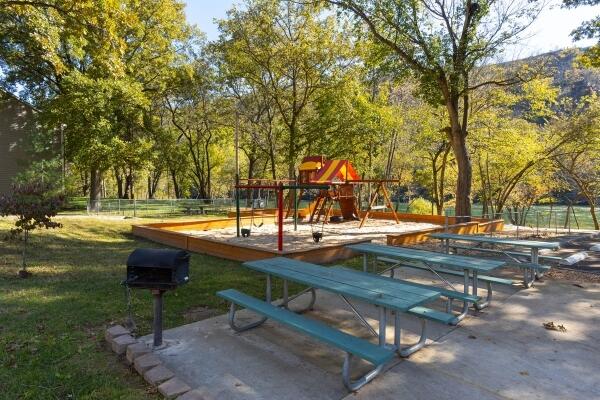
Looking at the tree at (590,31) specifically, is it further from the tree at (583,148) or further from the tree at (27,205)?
the tree at (27,205)

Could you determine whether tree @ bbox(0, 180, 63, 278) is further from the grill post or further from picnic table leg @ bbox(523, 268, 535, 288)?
picnic table leg @ bbox(523, 268, 535, 288)

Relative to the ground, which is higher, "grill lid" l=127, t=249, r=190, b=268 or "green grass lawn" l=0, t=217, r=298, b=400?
"grill lid" l=127, t=249, r=190, b=268

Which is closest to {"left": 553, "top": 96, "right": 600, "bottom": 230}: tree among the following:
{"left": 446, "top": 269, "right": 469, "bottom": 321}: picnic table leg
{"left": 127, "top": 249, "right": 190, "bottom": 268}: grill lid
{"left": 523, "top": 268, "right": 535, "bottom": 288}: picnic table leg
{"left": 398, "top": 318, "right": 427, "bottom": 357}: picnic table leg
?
{"left": 523, "top": 268, "right": 535, "bottom": 288}: picnic table leg

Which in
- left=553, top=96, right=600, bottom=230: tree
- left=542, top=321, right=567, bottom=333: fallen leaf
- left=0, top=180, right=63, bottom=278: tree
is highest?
left=553, top=96, right=600, bottom=230: tree

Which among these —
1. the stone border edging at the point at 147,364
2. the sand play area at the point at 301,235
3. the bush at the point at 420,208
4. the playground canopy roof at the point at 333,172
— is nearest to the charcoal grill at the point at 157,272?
the stone border edging at the point at 147,364

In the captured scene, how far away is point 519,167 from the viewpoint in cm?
2439

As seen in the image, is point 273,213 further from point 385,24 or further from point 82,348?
point 82,348

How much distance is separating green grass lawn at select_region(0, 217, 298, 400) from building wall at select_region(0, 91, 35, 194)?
16.2 m

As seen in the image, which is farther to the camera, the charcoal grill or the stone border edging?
the charcoal grill

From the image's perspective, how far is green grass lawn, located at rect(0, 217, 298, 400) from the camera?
10.3ft

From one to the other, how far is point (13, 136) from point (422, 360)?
26.2 metres

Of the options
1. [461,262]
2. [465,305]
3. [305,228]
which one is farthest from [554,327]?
[305,228]

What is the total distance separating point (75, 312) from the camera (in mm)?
4730

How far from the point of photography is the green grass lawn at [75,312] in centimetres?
313
